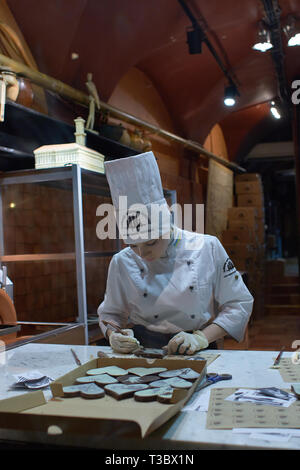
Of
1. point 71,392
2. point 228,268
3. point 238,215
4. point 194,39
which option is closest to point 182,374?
point 71,392

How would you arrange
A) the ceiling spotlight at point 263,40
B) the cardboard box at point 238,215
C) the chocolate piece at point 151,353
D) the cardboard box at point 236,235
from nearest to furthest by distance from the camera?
the chocolate piece at point 151,353 < the cardboard box at point 236,235 < the cardboard box at point 238,215 < the ceiling spotlight at point 263,40

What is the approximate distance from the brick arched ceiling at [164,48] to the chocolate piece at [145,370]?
2.83 meters

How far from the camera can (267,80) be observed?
5.07 meters

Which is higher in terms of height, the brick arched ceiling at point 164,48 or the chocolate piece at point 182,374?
the brick arched ceiling at point 164,48

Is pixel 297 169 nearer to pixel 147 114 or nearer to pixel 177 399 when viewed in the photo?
pixel 147 114

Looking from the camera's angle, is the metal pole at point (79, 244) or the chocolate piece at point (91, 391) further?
the metal pole at point (79, 244)

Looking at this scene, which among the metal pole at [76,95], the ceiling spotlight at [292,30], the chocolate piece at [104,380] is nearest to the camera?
the chocolate piece at [104,380]

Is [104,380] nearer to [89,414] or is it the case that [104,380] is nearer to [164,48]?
[89,414]

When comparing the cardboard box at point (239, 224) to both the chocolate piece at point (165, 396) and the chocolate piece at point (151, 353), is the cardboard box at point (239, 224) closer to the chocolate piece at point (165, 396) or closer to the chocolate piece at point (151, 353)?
the chocolate piece at point (151, 353)

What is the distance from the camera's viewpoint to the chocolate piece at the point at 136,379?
1.26 metres

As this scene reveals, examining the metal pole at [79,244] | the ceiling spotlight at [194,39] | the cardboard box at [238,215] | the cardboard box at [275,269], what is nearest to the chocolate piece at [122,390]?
the metal pole at [79,244]

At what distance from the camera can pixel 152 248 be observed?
197 cm

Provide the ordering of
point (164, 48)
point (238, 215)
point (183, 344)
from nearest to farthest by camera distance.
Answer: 1. point (183, 344)
2. point (238, 215)
3. point (164, 48)

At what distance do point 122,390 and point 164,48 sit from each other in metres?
4.15
